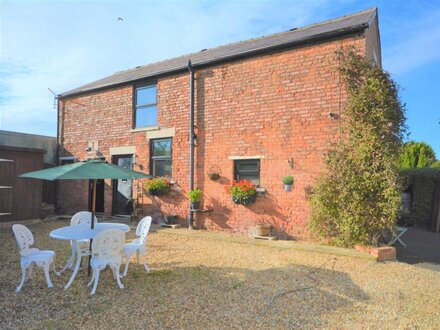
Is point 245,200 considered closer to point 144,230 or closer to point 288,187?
point 288,187

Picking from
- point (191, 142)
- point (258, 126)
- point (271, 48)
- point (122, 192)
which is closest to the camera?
point (271, 48)

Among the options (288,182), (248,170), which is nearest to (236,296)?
(288,182)

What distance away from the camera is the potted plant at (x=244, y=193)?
8.23 m

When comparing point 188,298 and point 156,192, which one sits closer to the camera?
point 188,298

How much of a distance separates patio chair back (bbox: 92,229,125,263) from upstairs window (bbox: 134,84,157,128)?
21.9 feet

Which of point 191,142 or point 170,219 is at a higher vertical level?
point 191,142

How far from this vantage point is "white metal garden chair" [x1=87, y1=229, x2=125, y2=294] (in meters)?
4.42

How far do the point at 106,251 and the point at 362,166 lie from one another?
17.0 feet

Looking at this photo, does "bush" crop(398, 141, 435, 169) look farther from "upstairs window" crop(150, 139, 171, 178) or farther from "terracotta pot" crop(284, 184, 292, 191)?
"upstairs window" crop(150, 139, 171, 178)

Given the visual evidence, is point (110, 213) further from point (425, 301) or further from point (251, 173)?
point (425, 301)

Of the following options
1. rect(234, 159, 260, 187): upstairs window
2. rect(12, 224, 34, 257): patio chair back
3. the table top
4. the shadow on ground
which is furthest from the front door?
rect(12, 224, 34, 257): patio chair back

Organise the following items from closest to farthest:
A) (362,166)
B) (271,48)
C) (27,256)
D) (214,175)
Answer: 1. (27,256)
2. (362,166)
3. (271,48)
4. (214,175)

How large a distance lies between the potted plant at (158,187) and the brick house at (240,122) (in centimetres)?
24

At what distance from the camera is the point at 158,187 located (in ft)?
32.2
